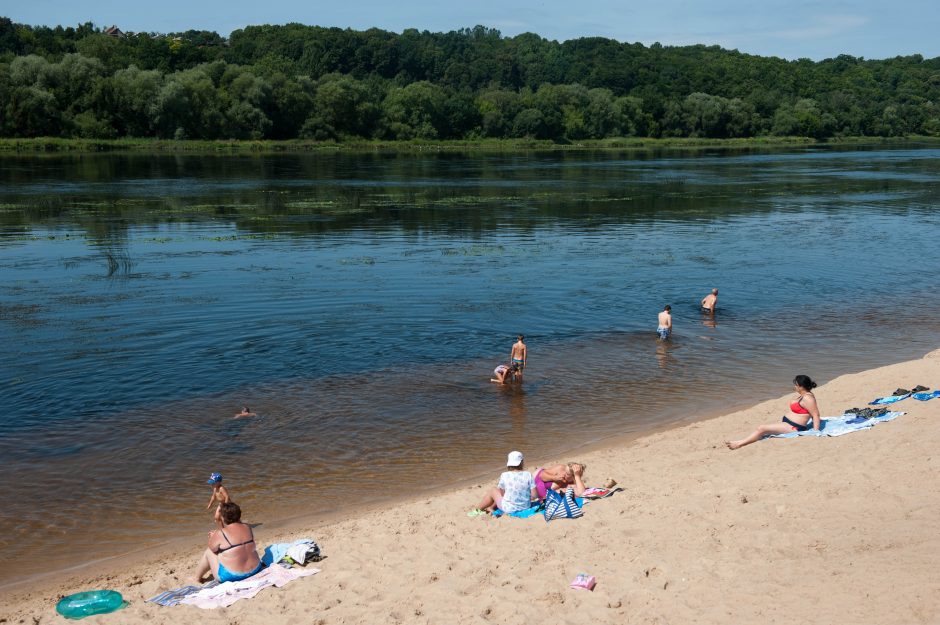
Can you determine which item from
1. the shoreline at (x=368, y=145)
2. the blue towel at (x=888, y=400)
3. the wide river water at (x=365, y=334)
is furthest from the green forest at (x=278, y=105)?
the blue towel at (x=888, y=400)

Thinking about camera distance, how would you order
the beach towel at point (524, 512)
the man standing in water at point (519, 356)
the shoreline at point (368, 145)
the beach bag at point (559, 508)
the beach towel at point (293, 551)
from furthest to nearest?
the shoreline at point (368, 145), the man standing in water at point (519, 356), the beach towel at point (524, 512), the beach bag at point (559, 508), the beach towel at point (293, 551)

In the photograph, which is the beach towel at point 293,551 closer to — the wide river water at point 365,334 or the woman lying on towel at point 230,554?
the woman lying on towel at point 230,554

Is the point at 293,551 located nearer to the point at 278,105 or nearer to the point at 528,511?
the point at 528,511

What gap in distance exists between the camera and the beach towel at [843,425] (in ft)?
51.3

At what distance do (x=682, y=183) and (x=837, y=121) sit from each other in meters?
133

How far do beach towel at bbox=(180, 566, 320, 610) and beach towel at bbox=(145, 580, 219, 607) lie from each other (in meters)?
0.08

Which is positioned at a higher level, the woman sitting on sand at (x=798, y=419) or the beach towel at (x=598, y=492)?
the woman sitting on sand at (x=798, y=419)

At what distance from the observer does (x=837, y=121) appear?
196000 mm

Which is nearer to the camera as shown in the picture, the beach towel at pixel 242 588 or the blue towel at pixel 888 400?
the beach towel at pixel 242 588

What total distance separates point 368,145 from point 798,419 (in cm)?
12705

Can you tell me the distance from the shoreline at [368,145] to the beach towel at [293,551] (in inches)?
4184

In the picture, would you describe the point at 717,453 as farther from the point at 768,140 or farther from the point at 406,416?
the point at 768,140

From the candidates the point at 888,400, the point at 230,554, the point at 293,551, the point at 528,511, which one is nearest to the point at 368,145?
the point at 888,400

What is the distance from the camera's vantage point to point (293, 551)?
472 inches
